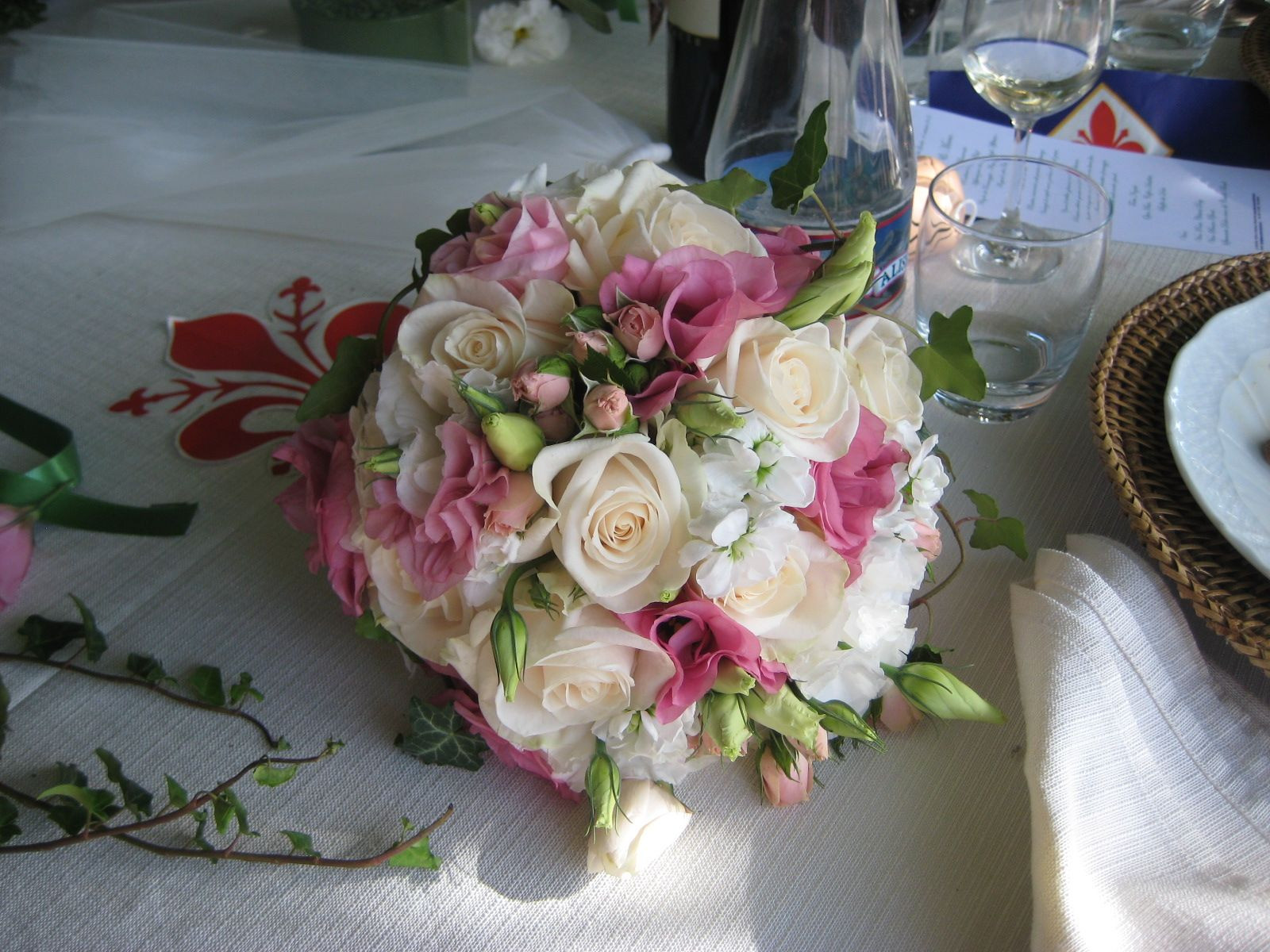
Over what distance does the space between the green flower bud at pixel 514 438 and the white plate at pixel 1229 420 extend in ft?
1.00

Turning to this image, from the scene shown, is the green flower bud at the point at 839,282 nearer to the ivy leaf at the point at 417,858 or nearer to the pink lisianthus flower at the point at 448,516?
the pink lisianthus flower at the point at 448,516

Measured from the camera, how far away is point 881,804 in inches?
17.2

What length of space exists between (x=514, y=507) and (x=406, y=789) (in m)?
0.18

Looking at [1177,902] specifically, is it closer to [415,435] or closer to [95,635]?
[415,435]

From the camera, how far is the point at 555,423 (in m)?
0.35

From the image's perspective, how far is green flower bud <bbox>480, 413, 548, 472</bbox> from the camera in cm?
33

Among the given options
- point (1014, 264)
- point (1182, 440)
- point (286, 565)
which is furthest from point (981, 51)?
point (286, 565)

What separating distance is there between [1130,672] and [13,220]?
2.63 ft

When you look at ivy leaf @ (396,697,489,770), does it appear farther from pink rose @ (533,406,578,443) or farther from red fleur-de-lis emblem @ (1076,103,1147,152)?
red fleur-de-lis emblem @ (1076,103,1147,152)

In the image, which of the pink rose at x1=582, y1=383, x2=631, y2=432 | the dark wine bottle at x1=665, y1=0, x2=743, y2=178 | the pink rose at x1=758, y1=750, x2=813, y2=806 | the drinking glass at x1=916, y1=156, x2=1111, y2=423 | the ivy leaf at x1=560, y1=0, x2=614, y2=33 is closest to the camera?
the pink rose at x1=582, y1=383, x2=631, y2=432

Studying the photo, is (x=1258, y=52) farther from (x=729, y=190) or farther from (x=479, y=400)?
(x=479, y=400)

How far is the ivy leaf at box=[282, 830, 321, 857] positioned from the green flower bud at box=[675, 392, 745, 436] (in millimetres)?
234

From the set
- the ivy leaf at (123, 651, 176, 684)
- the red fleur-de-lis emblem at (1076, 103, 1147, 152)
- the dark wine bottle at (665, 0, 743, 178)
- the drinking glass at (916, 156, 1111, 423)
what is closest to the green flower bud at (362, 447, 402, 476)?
the ivy leaf at (123, 651, 176, 684)

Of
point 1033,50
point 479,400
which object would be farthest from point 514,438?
point 1033,50
